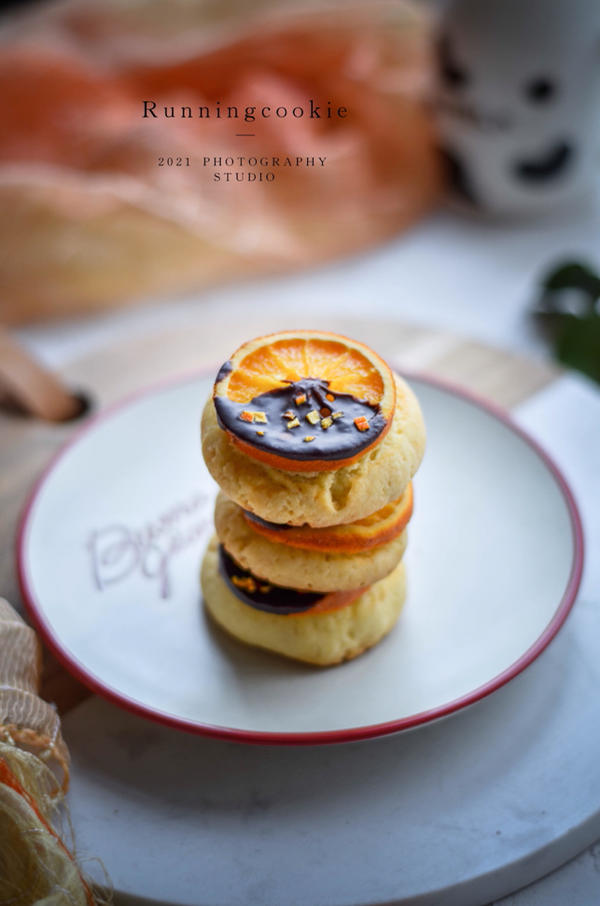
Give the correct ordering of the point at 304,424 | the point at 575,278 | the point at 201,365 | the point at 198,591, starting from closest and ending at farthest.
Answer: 1. the point at 304,424
2. the point at 198,591
3. the point at 201,365
4. the point at 575,278

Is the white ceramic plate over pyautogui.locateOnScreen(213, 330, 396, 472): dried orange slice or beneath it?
beneath

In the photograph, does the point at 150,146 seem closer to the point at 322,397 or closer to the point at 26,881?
the point at 322,397

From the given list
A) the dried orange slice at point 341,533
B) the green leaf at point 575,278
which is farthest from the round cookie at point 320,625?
the green leaf at point 575,278

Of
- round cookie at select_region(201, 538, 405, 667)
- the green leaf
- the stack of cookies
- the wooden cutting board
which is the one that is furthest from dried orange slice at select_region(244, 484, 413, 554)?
the green leaf

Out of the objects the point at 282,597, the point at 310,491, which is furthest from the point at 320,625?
the point at 310,491

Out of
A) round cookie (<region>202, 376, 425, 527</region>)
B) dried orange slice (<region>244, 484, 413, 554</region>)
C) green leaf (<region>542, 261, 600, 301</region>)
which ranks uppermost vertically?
round cookie (<region>202, 376, 425, 527</region>)

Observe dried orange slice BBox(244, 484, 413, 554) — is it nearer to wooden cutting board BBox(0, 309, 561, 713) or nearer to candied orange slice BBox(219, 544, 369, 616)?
candied orange slice BBox(219, 544, 369, 616)

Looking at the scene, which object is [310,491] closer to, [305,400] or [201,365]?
[305,400]
